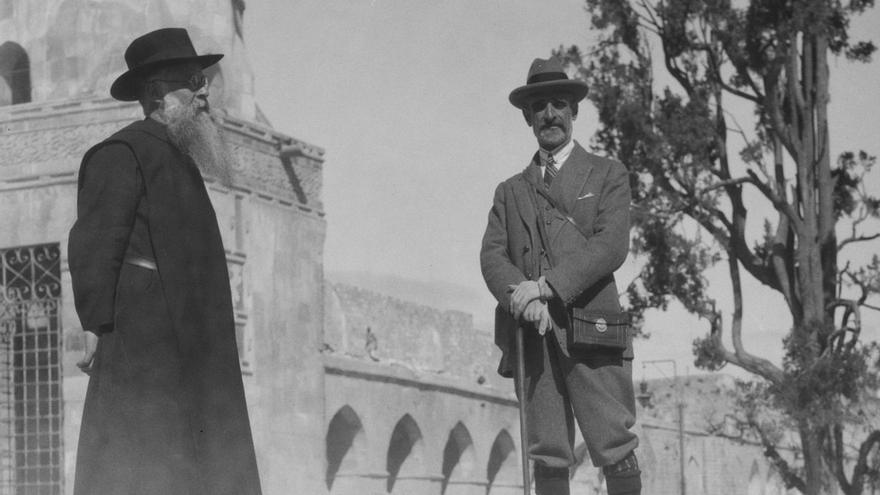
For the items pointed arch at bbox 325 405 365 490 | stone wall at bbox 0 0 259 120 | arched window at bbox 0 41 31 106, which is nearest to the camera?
stone wall at bbox 0 0 259 120

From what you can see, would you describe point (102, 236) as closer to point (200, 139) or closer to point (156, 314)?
point (156, 314)

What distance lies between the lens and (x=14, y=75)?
65.4 ft

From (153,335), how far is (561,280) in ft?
4.81

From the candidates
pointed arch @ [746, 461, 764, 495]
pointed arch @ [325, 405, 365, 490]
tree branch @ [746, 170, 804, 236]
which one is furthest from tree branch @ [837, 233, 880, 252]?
pointed arch @ [746, 461, 764, 495]

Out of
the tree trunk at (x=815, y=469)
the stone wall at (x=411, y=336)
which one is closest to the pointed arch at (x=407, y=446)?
the stone wall at (x=411, y=336)

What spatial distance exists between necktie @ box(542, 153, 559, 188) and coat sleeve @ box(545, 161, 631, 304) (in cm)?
20

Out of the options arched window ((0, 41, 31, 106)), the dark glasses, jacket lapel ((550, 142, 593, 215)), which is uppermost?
arched window ((0, 41, 31, 106))

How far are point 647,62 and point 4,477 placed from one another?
8591 millimetres

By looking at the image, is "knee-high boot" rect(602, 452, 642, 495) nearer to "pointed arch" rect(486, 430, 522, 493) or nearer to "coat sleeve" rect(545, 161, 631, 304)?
"coat sleeve" rect(545, 161, 631, 304)

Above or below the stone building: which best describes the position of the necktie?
below

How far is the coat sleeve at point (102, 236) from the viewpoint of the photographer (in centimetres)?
465

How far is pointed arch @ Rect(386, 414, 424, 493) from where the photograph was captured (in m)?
27.0

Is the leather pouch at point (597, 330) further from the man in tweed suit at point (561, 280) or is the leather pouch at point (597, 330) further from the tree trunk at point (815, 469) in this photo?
the tree trunk at point (815, 469)

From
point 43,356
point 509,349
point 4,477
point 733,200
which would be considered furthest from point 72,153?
point 509,349
